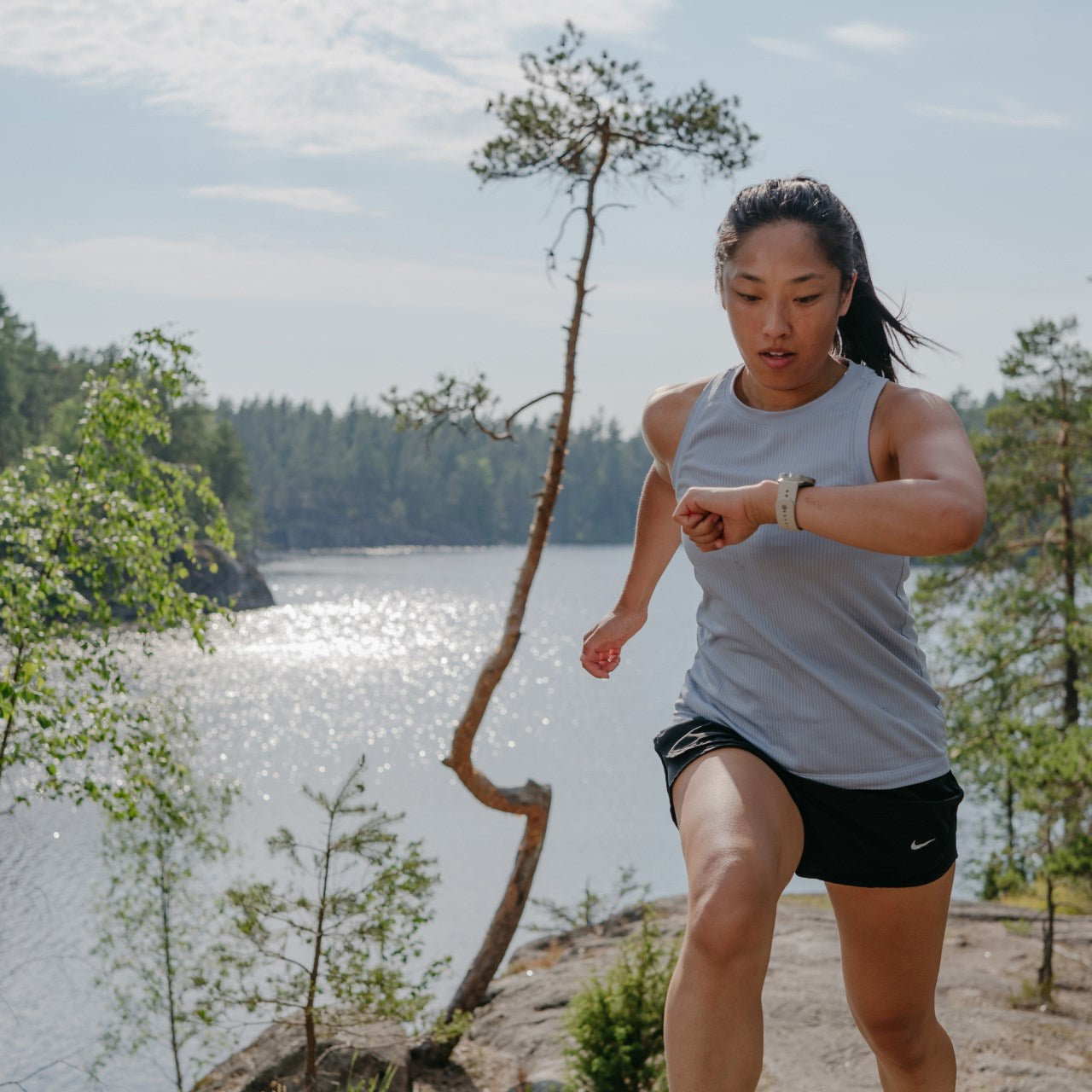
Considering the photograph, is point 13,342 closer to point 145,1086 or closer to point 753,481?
point 145,1086

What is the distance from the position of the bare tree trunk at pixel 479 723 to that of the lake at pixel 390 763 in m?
0.48

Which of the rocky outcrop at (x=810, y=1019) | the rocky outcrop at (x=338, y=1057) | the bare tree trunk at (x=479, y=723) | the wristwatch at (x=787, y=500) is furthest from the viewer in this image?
the bare tree trunk at (x=479, y=723)

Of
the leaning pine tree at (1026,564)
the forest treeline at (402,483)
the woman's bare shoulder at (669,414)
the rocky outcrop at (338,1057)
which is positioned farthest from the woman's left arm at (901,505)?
the forest treeline at (402,483)

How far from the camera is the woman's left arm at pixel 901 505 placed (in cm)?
184

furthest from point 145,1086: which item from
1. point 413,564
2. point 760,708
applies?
point 413,564

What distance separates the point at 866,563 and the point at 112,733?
5975mm

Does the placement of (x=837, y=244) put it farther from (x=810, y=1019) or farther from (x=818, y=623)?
(x=810, y=1019)

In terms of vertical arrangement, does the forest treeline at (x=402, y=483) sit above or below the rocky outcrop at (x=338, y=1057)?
above

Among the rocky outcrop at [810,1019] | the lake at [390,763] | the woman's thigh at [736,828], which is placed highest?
the woman's thigh at [736,828]

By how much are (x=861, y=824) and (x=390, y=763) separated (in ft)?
87.8

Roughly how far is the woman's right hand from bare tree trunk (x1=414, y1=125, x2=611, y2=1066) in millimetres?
7266

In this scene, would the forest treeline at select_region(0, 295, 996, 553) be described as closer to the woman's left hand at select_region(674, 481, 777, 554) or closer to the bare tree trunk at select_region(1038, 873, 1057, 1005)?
the bare tree trunk at select_region(1038, 873, 1057, 1005)

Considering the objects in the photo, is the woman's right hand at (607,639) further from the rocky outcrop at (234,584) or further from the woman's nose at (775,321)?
the rocky outcrop at (234,584)

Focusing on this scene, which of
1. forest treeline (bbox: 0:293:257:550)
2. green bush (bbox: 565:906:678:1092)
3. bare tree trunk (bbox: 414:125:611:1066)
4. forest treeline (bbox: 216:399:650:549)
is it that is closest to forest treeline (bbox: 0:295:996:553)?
forest treeline (bbox: 216:399:650:549)
